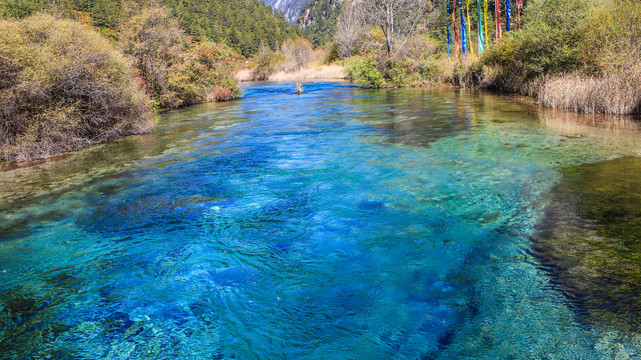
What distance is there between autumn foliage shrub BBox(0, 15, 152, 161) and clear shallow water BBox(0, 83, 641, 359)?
2.19 meters

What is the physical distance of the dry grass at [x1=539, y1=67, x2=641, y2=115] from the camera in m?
13.9

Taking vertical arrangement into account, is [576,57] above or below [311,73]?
below

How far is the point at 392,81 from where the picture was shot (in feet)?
116

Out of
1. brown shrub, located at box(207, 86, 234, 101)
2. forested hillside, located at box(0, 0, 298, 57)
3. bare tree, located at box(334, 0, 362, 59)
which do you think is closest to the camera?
brown shrub, located at box(207, 86, 234, 101)

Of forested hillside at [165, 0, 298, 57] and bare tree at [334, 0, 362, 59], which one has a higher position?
forested hillside at [165, 0, 298, 57]

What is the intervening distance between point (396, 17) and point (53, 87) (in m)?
31.2

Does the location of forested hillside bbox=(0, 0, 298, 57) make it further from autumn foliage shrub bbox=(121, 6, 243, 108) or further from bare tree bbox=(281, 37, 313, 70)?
autumn foliage shrub bbox=(121, 6, 243, 108)

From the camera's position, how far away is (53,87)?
1349cm

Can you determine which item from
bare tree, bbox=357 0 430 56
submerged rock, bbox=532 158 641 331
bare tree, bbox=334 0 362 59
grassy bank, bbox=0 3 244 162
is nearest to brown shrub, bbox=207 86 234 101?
bare tree, bbox=357 0 430 56

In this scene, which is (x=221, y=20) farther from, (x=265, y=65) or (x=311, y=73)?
(x=311, y=73)

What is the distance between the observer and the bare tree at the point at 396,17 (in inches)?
1368

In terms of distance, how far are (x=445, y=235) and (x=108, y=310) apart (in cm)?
462

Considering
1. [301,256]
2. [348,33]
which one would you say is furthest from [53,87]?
[348,33]

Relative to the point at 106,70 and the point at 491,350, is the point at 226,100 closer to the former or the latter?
the point at 106,70
